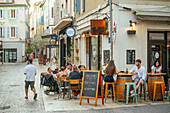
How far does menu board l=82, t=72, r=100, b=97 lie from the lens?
10.1 meters

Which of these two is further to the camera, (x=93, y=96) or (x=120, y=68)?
(x=120, y=68)

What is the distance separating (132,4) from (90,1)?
4712 millimetres

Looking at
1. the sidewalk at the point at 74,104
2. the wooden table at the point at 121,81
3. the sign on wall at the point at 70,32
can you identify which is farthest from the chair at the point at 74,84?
the sign on wall at the point at 70,32

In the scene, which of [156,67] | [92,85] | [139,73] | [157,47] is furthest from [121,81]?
[157,47]

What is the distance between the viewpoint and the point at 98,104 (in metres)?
10.2

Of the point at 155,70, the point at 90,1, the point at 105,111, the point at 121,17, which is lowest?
the point at 105,111

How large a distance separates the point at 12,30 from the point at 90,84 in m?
42.0

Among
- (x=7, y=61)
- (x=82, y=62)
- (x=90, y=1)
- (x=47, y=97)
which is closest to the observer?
(x=47, y=97)

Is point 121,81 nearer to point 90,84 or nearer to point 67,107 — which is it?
point 90,84

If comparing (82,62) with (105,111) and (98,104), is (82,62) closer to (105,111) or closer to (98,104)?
(98,104)

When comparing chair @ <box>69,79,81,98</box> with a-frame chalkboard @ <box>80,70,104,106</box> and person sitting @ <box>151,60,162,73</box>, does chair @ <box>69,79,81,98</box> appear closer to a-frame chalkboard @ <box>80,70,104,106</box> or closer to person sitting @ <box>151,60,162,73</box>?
a-frame chalkboard @ <box>80,70,104,106</box>

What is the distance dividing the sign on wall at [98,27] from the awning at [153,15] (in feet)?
5.85

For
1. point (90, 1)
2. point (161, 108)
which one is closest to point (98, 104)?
point (161, 108)

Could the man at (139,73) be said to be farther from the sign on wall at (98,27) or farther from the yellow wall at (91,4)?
the yellow wall at (91,4)
